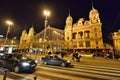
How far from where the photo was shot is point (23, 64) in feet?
36.5

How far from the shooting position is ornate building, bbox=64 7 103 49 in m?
56.4

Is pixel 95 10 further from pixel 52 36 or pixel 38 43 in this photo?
pixel 38 43

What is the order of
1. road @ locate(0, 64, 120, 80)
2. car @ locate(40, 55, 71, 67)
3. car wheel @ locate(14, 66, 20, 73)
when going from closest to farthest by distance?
road @ locate(0, 64, 120, 80), car wheel @ locate(14, 66, 20, 73), car @ locate(40, 55, 71, 67)

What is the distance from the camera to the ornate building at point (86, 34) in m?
56.4

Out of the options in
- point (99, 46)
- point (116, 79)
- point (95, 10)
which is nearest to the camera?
point (116, 79)

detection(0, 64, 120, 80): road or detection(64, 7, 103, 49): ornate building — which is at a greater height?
detection(64, 7, 103, 49): ornate building

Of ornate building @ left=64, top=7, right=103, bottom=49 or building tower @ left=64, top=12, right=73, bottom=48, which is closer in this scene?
ornate building @ left=64, top=7, right=103, bottom=49

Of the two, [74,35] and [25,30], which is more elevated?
[25,30]

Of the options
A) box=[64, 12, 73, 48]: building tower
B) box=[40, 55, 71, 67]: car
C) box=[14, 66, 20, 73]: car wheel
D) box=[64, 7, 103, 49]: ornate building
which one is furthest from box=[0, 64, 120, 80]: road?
box=[64, 12, 73, 48]: building tower

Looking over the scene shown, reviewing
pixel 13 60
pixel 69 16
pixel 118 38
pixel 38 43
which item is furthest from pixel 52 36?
pixel 13 60

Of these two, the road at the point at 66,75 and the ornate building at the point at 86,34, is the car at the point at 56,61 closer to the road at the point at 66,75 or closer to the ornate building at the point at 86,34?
the road at the point at 66,75

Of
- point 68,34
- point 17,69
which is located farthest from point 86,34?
point 17,69

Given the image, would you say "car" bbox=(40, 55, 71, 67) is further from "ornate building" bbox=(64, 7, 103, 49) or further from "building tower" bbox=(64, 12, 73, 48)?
"building tower" bbox=(64, 12, 73, 48)

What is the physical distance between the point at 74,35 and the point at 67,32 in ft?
14.8
